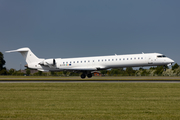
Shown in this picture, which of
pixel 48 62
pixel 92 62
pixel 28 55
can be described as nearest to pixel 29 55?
pixel 28 55

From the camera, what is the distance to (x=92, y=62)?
4097cm

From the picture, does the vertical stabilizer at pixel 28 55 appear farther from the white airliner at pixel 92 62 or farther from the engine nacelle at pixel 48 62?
the engine nacelle at pixel 48 62

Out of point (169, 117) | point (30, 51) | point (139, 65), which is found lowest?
point (169, 117)

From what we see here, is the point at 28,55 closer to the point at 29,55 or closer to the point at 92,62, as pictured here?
the point at 29,55

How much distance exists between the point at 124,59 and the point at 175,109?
2764 centimetres

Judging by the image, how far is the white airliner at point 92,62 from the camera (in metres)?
38.0

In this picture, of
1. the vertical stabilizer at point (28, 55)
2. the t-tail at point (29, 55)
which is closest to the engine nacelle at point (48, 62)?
the t-tail at point (29, 55)

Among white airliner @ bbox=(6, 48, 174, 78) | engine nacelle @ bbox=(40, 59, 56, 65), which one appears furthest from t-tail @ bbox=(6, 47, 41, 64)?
engine nacelle @ bbox=(40, 59, 56, 65)

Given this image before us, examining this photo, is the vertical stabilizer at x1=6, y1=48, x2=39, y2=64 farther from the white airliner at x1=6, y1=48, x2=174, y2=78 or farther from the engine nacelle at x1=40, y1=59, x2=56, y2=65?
the engine nacelle at x1=40, y1=59, x2=56, y2=65

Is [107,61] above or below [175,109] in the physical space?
above

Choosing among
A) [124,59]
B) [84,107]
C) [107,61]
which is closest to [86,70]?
[107,61]

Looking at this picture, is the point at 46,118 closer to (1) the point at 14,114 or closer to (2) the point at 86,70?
(1) the point at 14,114

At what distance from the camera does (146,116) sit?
959 centimetres

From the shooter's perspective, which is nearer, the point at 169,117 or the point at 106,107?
the point at 169,117
